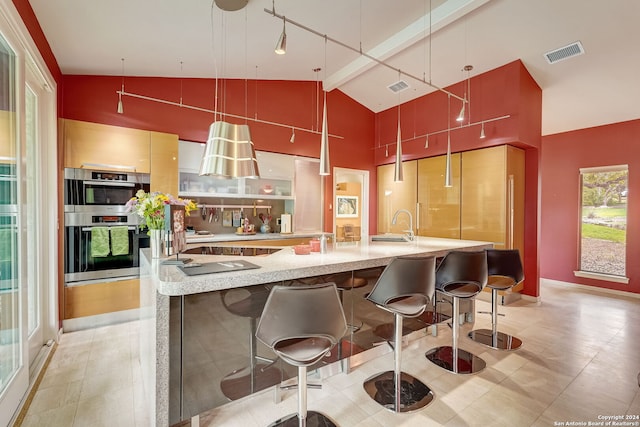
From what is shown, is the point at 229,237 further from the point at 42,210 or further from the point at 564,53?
the point at 564,53

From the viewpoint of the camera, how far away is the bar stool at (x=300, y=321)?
1.52 m

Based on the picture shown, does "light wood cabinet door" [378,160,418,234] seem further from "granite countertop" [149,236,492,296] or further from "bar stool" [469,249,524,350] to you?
"granite countertop" [149,236,492,296]

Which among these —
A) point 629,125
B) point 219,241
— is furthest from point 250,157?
point 629,125

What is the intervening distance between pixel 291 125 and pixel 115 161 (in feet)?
8.98

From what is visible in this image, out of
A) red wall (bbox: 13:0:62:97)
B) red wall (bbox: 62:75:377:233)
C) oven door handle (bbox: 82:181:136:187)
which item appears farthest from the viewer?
red wall (bbox: 62:75:377:233)

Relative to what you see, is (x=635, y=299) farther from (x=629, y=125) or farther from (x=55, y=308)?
(x=55, y=308)

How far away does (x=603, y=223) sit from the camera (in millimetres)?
5242

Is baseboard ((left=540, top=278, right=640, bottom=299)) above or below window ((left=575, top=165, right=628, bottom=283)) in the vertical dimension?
below

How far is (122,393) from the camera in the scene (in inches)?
90.4

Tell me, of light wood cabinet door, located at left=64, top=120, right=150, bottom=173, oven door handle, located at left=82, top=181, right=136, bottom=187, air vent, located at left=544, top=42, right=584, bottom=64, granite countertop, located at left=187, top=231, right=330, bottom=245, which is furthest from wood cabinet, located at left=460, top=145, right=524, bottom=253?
oven door handle, located at left=82, top=181, right=136, bottom=187

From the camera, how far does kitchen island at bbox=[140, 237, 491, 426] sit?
5.40 ft

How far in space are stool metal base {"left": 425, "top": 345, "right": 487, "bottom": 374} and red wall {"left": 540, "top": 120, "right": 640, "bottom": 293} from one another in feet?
13.5

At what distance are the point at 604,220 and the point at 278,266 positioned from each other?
606 cm

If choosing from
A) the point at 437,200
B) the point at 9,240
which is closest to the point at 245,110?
the point at 9,240
